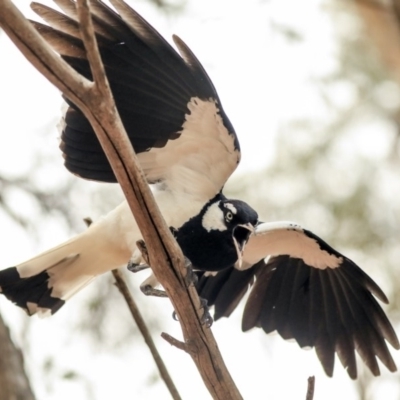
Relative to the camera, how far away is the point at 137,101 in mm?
3568

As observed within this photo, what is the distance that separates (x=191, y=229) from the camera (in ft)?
12.7

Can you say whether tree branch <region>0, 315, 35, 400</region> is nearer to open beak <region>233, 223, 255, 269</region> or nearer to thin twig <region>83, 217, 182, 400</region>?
thin twig <region>83, 217, 182, 400</region>

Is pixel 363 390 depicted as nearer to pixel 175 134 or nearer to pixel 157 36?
pixel 175 134

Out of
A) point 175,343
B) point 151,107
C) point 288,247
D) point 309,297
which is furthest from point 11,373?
point 309,297

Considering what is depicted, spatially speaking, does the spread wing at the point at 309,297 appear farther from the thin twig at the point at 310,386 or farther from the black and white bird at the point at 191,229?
the thin twig at the point at 310,386

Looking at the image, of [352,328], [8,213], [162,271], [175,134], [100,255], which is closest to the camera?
[162,271]

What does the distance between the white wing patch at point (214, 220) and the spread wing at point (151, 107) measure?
127 millimetres

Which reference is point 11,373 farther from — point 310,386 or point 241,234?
point 310,386

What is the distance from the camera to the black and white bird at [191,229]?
3.44 m

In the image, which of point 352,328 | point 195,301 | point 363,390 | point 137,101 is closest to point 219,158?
point 137,101

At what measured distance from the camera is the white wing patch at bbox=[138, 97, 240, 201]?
12.1ft

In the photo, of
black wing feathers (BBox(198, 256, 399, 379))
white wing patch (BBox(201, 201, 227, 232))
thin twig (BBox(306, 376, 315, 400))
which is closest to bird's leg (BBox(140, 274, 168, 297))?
white wing patch (BBox(201, 201, 227, 232))

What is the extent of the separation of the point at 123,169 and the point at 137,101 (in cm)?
93

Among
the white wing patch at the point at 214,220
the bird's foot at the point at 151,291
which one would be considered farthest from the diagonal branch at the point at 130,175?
the white wing patch at the point at 214,220
